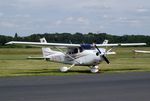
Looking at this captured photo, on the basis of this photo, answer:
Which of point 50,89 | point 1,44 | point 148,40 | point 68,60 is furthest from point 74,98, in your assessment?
point 148,40

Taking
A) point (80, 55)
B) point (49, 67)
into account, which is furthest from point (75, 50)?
point (49, 67)

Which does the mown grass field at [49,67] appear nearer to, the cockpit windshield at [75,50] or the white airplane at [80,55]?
the white airplane at [80,55]

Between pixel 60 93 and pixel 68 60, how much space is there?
692 inches

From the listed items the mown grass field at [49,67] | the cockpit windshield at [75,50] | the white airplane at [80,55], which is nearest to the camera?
the mown grass field at [49,67]

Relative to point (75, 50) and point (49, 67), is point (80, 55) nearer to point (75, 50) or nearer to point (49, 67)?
point (75, 50)

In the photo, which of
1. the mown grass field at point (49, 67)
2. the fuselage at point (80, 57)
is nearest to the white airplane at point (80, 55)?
the fuselage at point (80, 57)

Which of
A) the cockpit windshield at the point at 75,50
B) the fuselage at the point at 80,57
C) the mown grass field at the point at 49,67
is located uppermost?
the cockpit windshield at the point at 75,50

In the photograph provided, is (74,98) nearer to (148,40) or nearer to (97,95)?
(97,95)

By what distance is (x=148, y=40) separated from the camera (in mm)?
131000

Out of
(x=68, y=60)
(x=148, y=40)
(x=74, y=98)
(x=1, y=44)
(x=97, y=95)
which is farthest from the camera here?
(x=148, y=40)

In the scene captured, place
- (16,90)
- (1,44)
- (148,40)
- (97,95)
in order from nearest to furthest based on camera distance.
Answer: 1. (97,95)
2. (16,90)
3. (1,44)
4. (148,40)

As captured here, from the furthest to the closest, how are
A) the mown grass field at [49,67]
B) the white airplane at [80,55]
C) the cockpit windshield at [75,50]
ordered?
the cockpit windshield at [75,50], the white airplane at [80,55], the mown grass field at [49,67]

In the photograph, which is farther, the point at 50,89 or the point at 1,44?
the point at 1,44

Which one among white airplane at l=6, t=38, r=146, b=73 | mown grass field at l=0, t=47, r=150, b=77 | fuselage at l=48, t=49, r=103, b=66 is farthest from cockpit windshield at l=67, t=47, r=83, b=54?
mown grass field at l=0, t=47, r=150, b=77
